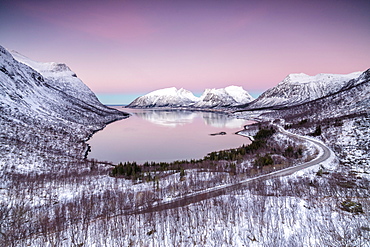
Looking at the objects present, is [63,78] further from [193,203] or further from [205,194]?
Answer: [193,203]

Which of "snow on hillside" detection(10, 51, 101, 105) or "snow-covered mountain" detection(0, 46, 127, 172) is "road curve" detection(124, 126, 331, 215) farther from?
"snow on hillside" detection(10, 51, 101, 105)

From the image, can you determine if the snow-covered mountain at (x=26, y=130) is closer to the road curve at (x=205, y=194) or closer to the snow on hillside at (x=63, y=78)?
the road curve at (x=205, y=194)

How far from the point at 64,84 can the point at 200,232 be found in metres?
169

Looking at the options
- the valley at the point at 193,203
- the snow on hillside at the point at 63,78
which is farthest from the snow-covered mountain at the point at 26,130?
the snow on hillside at the point at 63,78

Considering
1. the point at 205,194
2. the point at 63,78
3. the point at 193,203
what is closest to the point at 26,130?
the point at 205,194

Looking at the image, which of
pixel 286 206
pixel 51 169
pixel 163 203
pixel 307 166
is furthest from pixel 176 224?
pixel 51 169

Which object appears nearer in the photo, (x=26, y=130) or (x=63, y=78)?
(x=26, y=130)

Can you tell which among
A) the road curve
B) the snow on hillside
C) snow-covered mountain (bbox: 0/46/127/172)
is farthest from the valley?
the snow on hillside

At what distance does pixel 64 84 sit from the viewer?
145375mm

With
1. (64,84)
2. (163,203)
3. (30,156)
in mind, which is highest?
(64,84)

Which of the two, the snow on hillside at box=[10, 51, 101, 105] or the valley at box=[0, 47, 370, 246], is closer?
the valley at box=[0, 47, 370, 246]

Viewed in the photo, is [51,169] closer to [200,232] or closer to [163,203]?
[163,203]

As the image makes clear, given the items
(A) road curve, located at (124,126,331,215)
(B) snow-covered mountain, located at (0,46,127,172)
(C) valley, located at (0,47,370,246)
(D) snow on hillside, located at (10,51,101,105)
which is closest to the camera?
(C) valley, located at (0,47,370,246)

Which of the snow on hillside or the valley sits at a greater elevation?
the snow on hillside
